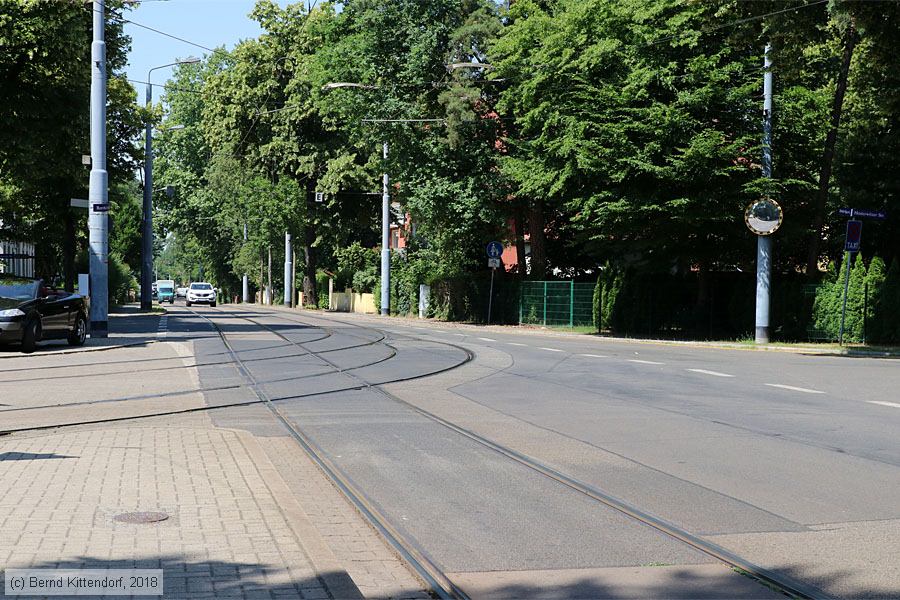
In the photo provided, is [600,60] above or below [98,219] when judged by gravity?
above

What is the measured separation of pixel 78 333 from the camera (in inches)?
953

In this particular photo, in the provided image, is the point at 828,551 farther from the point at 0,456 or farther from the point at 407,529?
the point at 0,456

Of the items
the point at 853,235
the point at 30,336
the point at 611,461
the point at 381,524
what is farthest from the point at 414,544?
the point at 853,235

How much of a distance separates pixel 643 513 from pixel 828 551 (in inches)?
52.5

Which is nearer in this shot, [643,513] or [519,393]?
[643,513]

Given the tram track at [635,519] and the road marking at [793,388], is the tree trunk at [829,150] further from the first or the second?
the tram track at [635,519]

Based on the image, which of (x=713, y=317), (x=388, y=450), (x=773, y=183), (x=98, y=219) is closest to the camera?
(x=388, y=450)

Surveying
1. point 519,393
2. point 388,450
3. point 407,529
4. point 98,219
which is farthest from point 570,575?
point 98,219

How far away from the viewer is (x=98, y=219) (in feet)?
82.4

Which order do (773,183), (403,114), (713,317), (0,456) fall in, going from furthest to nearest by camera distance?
(403,114), (713,317), (773,183), (0,456)

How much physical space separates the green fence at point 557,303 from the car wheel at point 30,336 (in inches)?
855

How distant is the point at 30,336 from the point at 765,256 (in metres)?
19.3

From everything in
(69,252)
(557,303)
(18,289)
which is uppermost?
(69,252)

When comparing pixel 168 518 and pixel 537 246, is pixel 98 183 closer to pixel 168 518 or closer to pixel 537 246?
pixel 168 518
